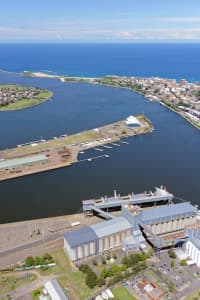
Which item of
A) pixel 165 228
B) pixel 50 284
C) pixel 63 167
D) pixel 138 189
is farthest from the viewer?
pixel 63 167

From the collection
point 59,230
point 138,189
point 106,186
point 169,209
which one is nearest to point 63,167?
point 106,186

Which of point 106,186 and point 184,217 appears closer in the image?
point 184,217

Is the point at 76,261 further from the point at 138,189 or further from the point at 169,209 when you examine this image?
the point at 138,189

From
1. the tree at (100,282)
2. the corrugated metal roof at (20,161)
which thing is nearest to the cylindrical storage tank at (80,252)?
the tree at (100,282)

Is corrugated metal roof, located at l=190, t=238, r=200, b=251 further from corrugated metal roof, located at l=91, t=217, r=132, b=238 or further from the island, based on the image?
the island

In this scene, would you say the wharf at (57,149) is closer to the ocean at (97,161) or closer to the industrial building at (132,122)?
the industrial building at (132,122)

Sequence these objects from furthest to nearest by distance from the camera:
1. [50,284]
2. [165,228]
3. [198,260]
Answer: [165,228] → [198,260] → [50,284]

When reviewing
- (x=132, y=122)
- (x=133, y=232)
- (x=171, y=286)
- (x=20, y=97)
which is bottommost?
(x=171, y=286)

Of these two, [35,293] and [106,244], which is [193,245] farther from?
[35,293]

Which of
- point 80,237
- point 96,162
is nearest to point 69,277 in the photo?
point 80,237
